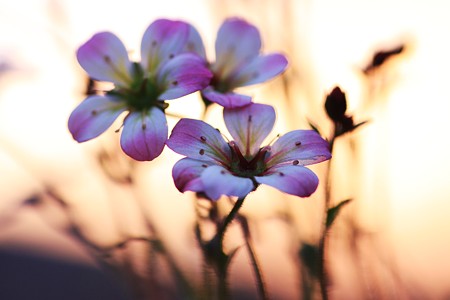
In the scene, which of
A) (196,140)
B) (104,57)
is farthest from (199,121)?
(104,57)

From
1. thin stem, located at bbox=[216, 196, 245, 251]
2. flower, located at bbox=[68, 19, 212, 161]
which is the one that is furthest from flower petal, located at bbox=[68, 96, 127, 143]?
thin stem, located at bbox=[216, 196, 245, 251]

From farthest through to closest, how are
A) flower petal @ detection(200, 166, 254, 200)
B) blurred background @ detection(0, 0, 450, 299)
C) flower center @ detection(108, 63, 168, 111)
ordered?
blurred background @ detection(0, 0, 450, 299)
flower center @ detection(108, 63, 168, 111)
flower petal @ detection(200, 166, 254, 200)

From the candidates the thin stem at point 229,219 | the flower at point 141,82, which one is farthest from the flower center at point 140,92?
the thin stem at point 229,219

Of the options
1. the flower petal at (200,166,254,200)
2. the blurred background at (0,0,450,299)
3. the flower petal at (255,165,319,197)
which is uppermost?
the flower petal at (200,166,254,200)

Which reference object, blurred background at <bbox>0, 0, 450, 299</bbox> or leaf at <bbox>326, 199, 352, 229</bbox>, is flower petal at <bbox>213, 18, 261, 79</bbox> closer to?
blurred background at <bbox>0, 0, 450, 299</bbox>

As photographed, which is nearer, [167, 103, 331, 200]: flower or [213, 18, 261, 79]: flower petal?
[167, 103, 331, 200]: flower

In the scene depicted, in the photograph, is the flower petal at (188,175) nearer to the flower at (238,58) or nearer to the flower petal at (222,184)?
the flower petal at (222,184)

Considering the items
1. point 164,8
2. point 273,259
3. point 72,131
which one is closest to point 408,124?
point 273,259

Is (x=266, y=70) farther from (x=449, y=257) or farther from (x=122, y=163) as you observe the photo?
(x=449, y=257)
